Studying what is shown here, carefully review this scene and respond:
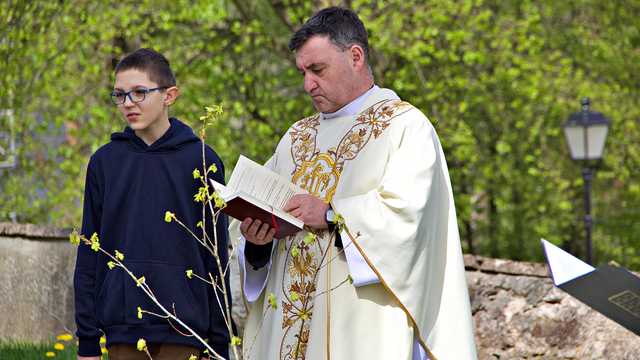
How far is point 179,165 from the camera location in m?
4.12

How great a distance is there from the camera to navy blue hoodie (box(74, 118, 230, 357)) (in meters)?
3.99

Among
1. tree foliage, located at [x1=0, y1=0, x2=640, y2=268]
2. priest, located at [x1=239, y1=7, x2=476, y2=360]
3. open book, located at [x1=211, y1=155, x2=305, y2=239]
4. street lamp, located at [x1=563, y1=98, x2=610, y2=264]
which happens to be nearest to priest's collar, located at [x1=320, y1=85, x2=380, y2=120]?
priest, located at [x1=239, y1=7, x2=476, y2=360]

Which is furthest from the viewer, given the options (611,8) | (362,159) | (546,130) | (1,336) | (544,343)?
(611,8)

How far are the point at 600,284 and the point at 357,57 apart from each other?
1185 mm

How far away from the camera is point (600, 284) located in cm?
351

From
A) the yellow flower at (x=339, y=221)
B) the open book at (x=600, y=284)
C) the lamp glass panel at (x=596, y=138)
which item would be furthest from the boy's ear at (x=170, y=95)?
the lamp glass panel at (x=596, y=138)

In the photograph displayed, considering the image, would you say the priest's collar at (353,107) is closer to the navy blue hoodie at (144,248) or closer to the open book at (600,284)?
the navy blue hoodie at (144,248)

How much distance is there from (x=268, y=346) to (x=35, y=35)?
920 centimetres

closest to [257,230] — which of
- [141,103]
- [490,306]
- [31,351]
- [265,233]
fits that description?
[265,233]

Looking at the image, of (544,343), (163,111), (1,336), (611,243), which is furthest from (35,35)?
(611,243)

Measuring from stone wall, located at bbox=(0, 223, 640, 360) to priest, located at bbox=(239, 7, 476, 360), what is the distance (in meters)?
3.17

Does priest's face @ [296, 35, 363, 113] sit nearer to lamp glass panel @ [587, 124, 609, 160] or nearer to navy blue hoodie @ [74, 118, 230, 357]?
navy blue hoodie @ [74, 118, 230, 357]

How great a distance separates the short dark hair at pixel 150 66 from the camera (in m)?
4.12

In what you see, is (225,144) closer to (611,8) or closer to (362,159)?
(611,8)
